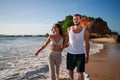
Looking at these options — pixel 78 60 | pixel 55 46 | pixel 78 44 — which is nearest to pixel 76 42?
pixel 78 44

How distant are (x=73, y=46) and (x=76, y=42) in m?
0.14

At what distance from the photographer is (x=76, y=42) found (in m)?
5.14

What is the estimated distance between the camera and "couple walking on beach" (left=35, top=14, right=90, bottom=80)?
5129 millimetres

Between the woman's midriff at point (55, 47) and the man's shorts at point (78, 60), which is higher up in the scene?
the woman's midriff at point (55, 47)

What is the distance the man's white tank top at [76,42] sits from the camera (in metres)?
5.10

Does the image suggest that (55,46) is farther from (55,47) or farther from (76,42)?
(76,42)

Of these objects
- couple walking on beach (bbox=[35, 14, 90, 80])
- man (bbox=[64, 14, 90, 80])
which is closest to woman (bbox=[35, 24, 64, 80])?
couple walking on beach (bbox=[35, 14, 90, 80])

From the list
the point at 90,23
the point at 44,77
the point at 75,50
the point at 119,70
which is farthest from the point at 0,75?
the point at 90,23

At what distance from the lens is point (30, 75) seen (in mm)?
8188

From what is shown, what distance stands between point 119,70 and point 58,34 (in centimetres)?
411

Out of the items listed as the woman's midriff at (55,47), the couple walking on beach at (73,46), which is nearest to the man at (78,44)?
the couple walking on beach at (73,46)

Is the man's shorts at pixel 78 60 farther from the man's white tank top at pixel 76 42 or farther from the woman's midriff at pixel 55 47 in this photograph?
the woman's midriff at pixel 55 47

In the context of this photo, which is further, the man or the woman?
the woman

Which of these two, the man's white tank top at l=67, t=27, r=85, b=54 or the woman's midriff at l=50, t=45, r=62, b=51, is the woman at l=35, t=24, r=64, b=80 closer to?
the woman's midriff at l=50, t=45, r=62, b=51
